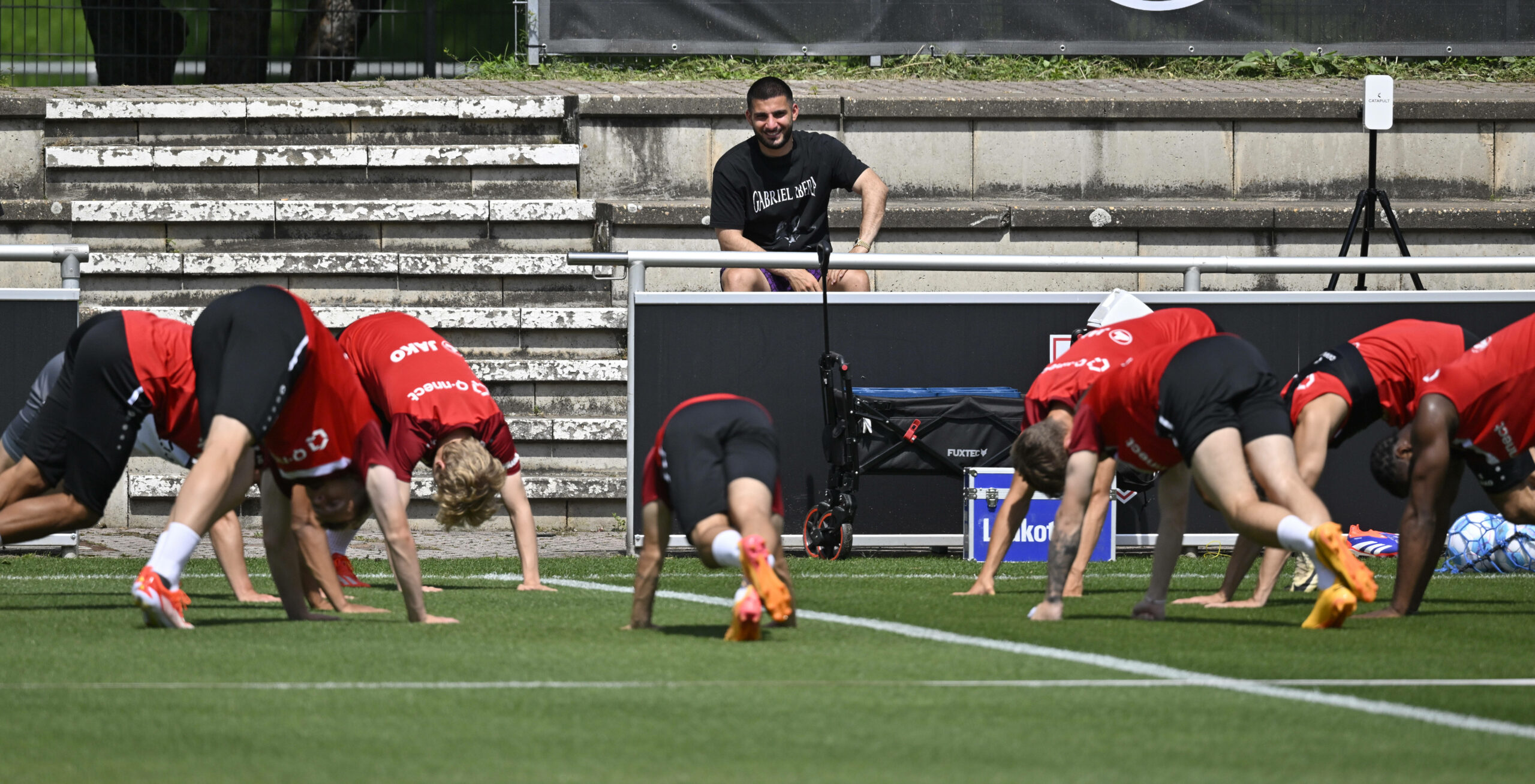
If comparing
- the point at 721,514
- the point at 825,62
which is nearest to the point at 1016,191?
the point at 825,62

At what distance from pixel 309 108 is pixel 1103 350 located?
9.01m

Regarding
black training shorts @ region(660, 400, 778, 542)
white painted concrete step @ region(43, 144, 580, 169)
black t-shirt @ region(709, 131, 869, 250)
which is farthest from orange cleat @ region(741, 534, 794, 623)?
white painted concrete step @ region(43, 144, 580, 169)

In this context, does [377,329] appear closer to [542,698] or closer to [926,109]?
[542,698]

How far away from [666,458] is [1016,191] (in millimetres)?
8995

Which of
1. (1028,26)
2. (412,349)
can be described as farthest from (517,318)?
(412,349)

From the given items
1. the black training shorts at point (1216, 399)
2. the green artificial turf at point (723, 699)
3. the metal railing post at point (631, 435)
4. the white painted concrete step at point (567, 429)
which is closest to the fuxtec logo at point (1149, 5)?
the white painted concrete step at point (567, 429)

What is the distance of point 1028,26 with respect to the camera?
15523 millimetres

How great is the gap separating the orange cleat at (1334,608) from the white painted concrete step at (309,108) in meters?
9.65

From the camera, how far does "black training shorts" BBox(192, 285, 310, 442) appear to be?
7055 mm

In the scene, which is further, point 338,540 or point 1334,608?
point 338,540

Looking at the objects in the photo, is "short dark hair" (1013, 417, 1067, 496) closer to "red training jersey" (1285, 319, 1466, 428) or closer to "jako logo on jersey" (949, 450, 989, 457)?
"red training jersey" (1285, 319, 1466, 428)

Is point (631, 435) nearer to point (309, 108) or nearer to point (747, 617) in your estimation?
point (747, 617)

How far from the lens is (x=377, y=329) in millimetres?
9148

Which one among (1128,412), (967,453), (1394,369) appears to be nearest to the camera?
(1128,412)
